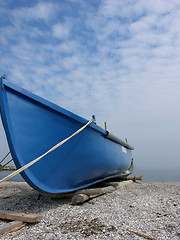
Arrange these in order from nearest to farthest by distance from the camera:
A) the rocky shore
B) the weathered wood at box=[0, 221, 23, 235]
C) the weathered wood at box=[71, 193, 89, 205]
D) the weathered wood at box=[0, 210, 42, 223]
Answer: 1. the rocky shore
2. the weathered wood at box=[0, 221, 23, 235]
3. the weathered wood at box=[0, 210, 42, 223]
4. the weathered wood at box=[71, 193, 89, 205]

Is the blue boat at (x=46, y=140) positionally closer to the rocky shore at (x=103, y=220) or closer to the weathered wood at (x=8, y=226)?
the rocky shore at (x=103, y=220)

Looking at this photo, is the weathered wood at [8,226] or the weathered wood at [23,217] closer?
the weathered wood at [8,226]

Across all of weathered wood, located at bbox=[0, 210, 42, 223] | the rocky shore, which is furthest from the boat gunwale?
weathered wood, located at bbox=[0, 210, 42, 223]

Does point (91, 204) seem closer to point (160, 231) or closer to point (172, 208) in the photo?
point (172, 208)

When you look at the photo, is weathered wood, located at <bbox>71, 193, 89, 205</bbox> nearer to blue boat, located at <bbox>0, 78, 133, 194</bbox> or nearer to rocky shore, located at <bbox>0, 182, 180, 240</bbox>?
rocky shore, located at <bbox>0, 182, 180, 240</bbox>

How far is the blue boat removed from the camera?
372 cm

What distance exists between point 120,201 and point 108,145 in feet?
6.54

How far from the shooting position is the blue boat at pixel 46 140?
372 cm

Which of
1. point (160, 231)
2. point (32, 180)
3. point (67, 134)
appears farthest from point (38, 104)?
point (160, 231)

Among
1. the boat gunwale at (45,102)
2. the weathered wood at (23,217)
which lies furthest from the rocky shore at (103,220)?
the boat gunwale at (45,102)

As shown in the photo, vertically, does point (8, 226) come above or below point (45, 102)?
below

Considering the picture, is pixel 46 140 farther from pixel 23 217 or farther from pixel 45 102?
pixel 23 217

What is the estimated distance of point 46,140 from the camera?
4148mm

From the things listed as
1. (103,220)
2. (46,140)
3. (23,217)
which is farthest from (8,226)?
(46,140)
